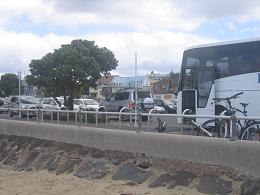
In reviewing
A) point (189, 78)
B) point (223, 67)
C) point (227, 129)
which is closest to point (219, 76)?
point (223, 67)

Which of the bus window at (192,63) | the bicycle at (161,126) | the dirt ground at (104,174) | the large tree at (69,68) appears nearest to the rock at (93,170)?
the dirt ground at (104,174)

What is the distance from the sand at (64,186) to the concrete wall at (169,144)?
0.96 meters

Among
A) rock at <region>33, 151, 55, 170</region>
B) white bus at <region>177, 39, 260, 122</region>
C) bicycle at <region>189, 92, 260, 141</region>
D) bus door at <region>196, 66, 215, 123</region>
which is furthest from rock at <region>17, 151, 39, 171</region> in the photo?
bicycle at <region>189, 92, 260, 141</region>

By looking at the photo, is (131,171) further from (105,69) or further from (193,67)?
(105,69)

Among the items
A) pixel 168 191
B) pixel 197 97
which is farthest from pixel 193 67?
pixel 168 191

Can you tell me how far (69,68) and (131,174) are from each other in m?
22.0

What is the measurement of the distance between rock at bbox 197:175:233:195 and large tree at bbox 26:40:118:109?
23.9 m

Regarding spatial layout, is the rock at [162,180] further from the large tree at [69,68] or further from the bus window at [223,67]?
the large tree at [69,68]

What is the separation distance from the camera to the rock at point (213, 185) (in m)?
9.73

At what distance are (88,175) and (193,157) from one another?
10.6ft

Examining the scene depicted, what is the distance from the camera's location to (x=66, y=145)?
1567 centimetres

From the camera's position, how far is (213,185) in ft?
32.8

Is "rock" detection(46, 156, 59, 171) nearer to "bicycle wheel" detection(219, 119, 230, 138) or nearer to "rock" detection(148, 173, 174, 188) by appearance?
"rock" detection(148, 173, 174, 188)

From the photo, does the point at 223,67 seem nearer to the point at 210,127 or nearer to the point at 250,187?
the point at 210,127
